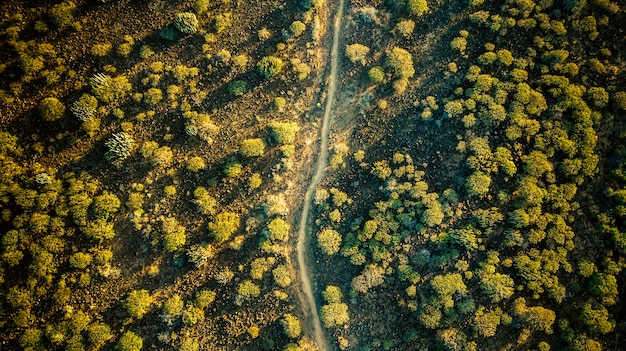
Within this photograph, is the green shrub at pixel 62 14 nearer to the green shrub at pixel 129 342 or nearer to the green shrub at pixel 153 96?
the green shrub at pixel 153 96

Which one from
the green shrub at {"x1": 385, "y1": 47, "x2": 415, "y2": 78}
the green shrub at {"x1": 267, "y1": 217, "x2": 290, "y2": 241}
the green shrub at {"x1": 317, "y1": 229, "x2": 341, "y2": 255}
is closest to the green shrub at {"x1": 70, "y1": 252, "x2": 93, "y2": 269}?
the green shrub at {"x1": 267, "y1": 217, "x2": 290, "y2": 241}

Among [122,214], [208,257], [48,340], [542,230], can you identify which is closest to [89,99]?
[122,214]

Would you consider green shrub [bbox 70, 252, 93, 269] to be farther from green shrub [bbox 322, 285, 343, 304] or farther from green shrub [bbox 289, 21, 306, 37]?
green shrub [bbox 289, 21, 306, 37]

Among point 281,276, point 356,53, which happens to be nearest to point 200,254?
point 281,276

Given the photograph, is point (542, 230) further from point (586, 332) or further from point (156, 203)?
point (156, 203)

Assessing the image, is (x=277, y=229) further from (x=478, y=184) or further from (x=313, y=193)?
(x=478, y=184)
